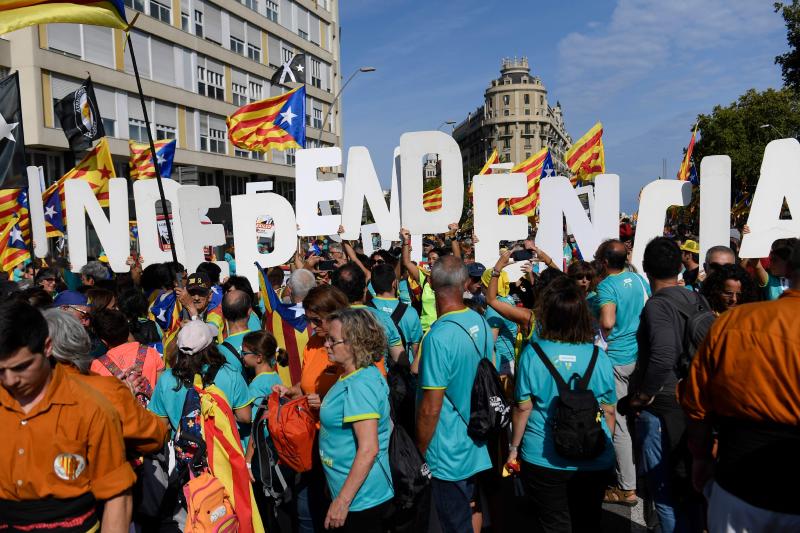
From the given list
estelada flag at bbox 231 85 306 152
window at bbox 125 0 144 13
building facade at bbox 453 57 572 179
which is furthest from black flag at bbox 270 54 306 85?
building facade at bbox 453 57 572 179

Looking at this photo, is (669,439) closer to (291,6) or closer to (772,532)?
(772,532)

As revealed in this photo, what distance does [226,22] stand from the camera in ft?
105

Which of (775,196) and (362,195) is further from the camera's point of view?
(362,195)

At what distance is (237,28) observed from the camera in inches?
1302

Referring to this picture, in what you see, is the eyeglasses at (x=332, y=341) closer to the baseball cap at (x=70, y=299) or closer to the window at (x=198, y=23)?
the baseball cap at (x=70, y=299)

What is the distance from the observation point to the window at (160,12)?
1064 inches

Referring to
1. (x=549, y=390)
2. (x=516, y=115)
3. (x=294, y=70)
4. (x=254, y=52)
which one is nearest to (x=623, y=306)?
(x=549, y=390)

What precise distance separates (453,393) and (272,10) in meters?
37.0

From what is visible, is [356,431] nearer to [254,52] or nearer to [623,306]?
[623,306]

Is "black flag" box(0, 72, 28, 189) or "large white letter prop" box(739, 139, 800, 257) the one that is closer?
"large white letter prop" box(739, 139, 800, 257)

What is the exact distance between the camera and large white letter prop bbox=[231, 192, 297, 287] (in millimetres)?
8445

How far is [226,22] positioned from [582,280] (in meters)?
31.3

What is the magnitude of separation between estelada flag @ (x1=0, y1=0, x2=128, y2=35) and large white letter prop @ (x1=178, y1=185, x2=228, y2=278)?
2827mm

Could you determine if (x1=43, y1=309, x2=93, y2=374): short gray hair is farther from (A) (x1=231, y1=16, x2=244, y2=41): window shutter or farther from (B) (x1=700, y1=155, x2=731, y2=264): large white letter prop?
(A) (x1=231, y1=16, x2=244, y2=41): window shutter
